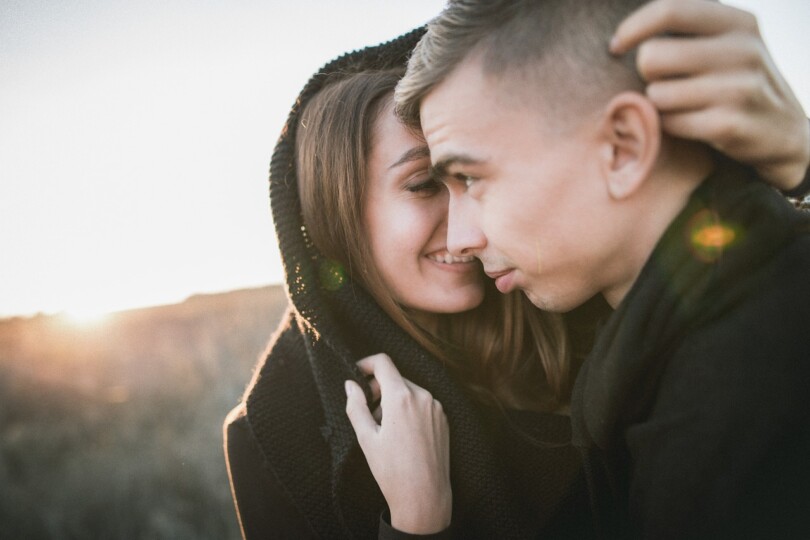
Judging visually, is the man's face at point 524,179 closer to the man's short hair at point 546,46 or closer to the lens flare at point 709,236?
the man's short hair at point 546,46

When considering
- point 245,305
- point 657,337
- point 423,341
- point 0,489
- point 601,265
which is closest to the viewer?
point 657,337

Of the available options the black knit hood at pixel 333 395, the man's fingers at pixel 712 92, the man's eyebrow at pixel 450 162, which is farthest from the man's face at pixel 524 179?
the black knit hood at pixel 333 395

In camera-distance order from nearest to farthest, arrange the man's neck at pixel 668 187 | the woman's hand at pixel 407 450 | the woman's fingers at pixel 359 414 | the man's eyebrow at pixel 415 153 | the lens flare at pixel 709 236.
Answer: the lens flare at pixel 709 236 < the man's neck at pixel 668 187 < the woman's hand at pixel 407 450 < the woman's fingers at pixel 359 414 < the man's eyebrow at pixel 415 153

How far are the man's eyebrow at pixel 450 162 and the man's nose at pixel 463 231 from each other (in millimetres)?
136

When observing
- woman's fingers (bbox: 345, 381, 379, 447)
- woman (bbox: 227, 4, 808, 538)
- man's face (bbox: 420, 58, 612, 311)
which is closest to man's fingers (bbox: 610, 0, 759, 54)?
man's face (bbox: 420, 58, 612, 311)

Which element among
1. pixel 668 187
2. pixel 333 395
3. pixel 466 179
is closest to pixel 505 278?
pixel 466 179

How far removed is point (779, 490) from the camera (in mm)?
942

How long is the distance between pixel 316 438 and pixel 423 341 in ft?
1.90

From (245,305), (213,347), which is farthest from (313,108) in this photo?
(245,305)

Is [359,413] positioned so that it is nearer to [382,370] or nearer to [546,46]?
[382,370]

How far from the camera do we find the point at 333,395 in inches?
73.7

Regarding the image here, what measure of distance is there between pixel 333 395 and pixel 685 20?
1.60m

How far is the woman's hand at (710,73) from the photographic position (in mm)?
974

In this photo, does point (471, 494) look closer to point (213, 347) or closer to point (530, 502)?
point (530, 502)
